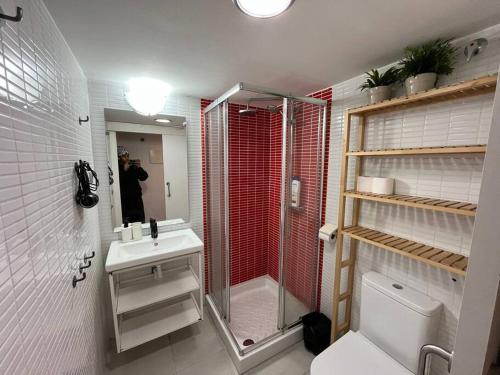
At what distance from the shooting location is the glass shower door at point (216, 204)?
72.8 inches

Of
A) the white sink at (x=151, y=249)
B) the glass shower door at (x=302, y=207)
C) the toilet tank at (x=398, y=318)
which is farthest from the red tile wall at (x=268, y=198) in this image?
the toilet tank at (x=398, y=318)

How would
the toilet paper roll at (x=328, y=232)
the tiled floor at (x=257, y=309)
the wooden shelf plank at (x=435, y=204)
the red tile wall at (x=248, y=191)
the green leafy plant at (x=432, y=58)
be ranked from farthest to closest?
the red tile wall at (x=248, y=191)
the tiled floor at (x=257, y=309)
the toilet paper roll at (x=328, y=232)
the green leafy plant at (x=432, y=58)
the wooden shelf plank at (x=435, y=204)

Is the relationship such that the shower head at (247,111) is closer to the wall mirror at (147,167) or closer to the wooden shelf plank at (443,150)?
the wall mirror at (147,167)

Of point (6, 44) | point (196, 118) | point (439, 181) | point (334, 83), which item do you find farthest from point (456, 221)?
point (196, 118)

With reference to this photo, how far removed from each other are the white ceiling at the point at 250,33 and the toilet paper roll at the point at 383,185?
743 millimetres

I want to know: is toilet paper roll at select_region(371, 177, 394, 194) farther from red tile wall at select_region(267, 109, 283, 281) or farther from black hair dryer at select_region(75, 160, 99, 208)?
black hair dryer at select_region(75, 160, 99, 208)

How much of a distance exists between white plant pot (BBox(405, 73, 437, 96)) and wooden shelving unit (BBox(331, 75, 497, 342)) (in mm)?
53

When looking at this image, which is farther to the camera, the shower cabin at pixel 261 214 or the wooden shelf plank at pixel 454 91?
the shower cabin at pixel 261 214

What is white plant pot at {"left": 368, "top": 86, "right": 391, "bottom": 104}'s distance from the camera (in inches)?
50.5

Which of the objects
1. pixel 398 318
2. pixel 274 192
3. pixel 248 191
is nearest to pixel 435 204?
pixel 398 318

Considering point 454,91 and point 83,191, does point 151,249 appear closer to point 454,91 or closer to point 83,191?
point 83,191

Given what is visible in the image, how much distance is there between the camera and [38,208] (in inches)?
27.3

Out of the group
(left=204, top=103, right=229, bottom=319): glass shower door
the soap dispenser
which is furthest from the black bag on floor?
the soap dispenser

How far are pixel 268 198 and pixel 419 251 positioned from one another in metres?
1.59
